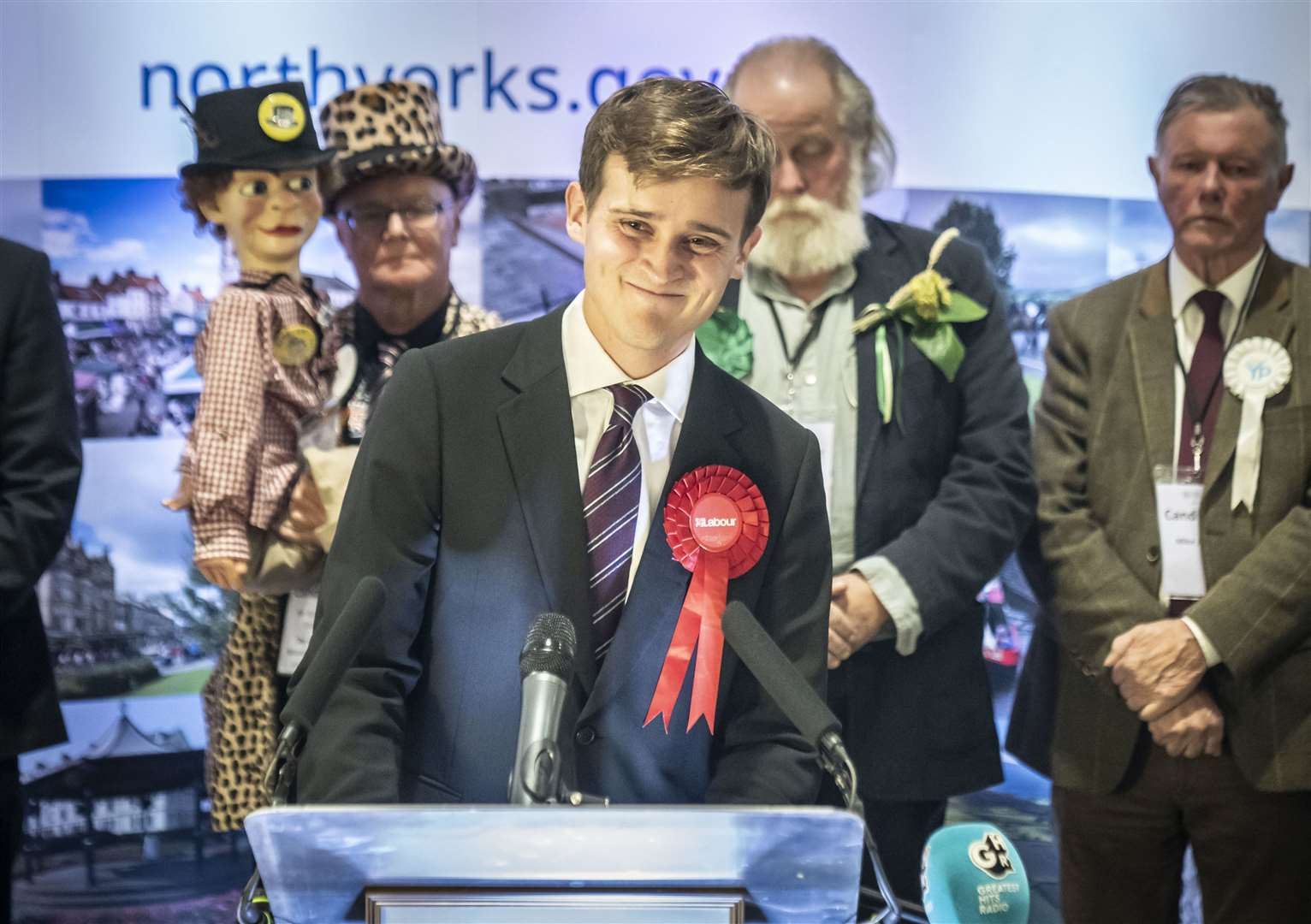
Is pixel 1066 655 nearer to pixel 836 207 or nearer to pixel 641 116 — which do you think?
pixel 836 207

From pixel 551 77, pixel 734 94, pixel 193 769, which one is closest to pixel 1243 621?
pixel 734 94

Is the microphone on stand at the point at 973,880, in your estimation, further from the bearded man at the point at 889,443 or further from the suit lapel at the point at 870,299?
the suit lapel at the point at 870,299

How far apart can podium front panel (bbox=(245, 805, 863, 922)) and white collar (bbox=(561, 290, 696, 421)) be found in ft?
2.69

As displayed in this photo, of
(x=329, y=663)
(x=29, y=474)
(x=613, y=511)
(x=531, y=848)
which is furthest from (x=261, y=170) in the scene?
(x=531, y=848)

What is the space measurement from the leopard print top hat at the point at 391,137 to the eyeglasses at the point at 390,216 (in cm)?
7

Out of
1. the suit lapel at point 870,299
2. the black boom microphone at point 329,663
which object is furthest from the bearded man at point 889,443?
the black boom microphone at point 329,663

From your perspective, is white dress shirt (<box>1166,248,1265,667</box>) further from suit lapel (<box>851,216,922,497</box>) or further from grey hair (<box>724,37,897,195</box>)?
grey hair (<box>724,37,897,195</box>)

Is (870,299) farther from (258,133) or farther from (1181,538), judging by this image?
(258,133)

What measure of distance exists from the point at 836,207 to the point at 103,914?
8.70 feet

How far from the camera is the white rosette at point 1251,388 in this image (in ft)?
9.86

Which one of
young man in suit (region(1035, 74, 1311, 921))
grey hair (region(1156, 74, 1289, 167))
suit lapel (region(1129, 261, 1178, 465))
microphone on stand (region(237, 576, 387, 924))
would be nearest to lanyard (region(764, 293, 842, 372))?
young man in suit (region(1035, 74, 1311, 921))

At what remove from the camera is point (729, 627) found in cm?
147

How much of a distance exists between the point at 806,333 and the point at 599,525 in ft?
4.36

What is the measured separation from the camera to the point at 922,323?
3.01m
